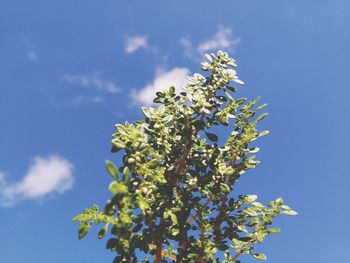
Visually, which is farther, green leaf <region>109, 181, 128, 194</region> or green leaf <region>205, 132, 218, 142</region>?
green leaf <region>205, 132, 218, 142</region>

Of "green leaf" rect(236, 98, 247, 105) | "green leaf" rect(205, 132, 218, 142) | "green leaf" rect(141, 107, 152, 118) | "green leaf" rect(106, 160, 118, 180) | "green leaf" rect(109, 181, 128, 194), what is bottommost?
"green leaf" rect(109, 181, 128, 194)

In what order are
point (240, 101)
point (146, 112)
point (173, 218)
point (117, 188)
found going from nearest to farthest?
point (117, 188), point (173, 218), point (146, 112), point (240, 101)

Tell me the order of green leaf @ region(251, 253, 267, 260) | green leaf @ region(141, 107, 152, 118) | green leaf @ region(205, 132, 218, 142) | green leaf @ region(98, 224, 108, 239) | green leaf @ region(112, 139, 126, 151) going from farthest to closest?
green leaf @ region(251, 253, 267, 260), green leaf @ region(205, 132, 218, 142), green leaf @ region(141, 107, 152, 118), green leaf @ region(98, 224, 108, 239), green leaf @ region(112, 139, 126, 151)

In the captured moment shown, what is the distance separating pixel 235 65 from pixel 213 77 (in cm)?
41

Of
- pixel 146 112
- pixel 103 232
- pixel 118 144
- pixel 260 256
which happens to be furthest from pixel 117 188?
pixel 260 256

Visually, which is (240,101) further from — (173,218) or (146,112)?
(173,218)

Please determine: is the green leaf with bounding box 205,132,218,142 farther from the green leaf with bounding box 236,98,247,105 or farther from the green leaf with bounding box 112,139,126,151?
the green leaf with bounding box 112,139,126,151

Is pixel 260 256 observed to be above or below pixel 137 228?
above

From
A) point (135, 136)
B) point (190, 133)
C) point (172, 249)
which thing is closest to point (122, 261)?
point (135, 136)

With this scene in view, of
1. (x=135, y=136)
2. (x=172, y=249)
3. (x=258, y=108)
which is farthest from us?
(x=172, y=249)

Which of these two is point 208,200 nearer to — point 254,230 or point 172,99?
point 254,230

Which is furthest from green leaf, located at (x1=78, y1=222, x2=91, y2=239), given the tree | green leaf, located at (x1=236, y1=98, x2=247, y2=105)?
green leaf, located at (x1=236, y1=98, x2=247, y2=105)

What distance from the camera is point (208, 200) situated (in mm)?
6586

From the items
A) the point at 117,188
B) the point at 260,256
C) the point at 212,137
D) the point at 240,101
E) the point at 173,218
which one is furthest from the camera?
the point at 260,256
